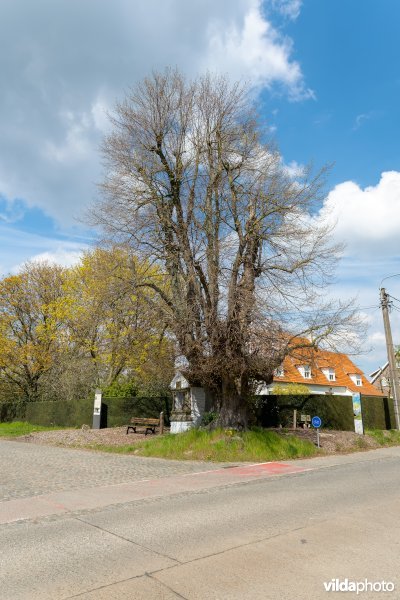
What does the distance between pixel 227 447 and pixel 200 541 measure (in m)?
9.24

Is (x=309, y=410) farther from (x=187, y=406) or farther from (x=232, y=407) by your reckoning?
(x=232, y=407)

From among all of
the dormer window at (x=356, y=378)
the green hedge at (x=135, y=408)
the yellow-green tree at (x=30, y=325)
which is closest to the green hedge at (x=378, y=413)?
the green hedge at (x=135, y=408)

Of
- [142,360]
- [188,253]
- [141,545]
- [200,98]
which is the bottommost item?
[141,545]

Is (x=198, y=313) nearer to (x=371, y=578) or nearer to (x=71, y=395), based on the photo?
(x=371, y=578)

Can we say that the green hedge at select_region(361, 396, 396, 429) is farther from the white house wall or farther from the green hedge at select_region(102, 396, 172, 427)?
the green hedge at select_region(102, 396, 172, 427)

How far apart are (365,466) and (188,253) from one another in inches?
361

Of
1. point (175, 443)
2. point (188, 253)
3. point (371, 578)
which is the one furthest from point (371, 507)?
point (188, 253)

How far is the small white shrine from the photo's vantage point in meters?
19.2

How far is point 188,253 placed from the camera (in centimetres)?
1714

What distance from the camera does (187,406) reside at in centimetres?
1970

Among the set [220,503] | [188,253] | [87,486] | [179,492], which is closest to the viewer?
[220,503]

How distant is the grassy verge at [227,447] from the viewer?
47.8 ft

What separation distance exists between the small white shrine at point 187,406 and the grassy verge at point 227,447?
8.89ft

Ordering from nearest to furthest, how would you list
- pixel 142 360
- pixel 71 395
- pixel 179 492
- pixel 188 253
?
pixel 179 492 → pixel 188 253 → pixel 142 360 → pixel 71 395
